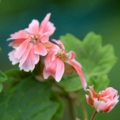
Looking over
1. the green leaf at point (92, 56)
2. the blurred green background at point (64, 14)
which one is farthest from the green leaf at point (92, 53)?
the blurred green background at point (64, 14)

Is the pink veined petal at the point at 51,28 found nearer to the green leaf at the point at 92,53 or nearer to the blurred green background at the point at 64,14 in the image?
the green leaf at the point at 92,53

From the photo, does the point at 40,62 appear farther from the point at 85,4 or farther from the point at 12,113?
the point at 85,4

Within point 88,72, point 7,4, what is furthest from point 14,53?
point 7,4

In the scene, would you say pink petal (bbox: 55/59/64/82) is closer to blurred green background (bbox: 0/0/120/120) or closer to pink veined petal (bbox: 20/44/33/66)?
pink veined petal (bbox: 20/44/33/66)

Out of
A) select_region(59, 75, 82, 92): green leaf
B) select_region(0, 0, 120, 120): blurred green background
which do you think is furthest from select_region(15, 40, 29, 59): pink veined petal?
select_region(0, 0, 120, 120): blurred green background

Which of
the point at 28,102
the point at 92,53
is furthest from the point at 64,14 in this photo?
the point at 28,102

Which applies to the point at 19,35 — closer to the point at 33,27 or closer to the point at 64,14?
the point at 33,27
